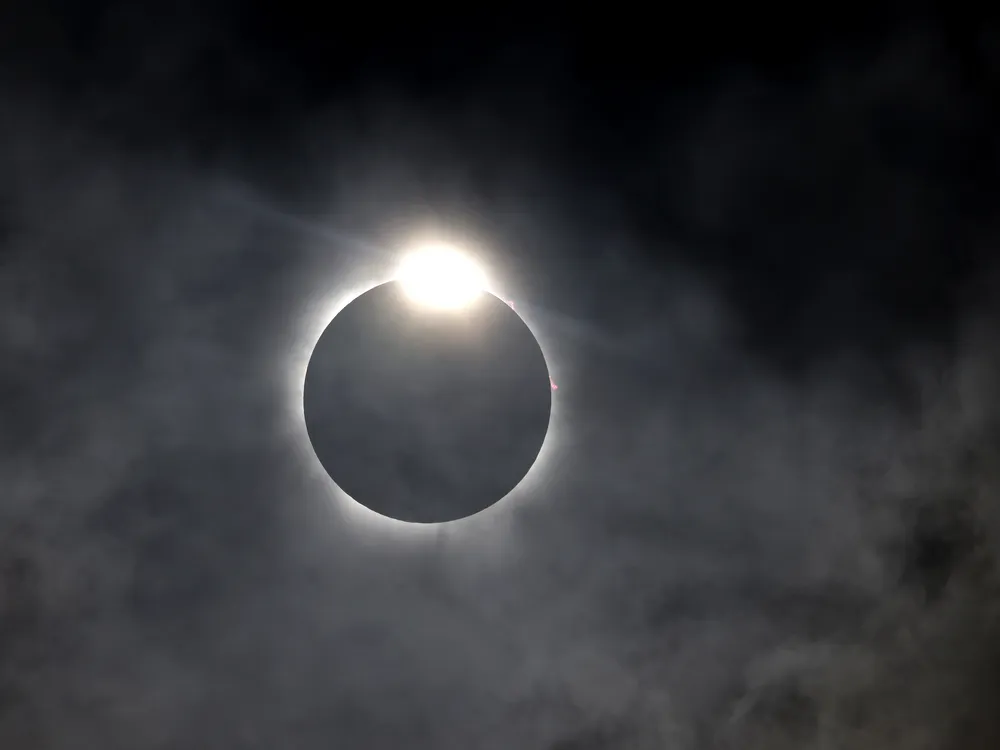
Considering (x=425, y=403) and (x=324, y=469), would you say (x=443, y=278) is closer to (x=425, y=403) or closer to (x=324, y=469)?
(x=425, y=403)

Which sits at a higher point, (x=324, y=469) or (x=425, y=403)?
(x=425, y=403)

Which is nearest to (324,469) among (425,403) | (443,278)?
(425,403)

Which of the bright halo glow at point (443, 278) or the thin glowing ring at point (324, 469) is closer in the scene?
the bright halo glow at point (443, 278)

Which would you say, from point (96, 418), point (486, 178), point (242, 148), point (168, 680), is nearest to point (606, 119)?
point (486, 178)

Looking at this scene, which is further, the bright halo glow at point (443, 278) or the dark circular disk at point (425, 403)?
the dark circular disk at point (425, 403)

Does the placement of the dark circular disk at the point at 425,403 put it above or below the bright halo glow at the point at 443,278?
below

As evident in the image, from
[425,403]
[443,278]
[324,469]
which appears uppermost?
[443,278]

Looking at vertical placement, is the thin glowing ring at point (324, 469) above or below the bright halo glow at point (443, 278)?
below
